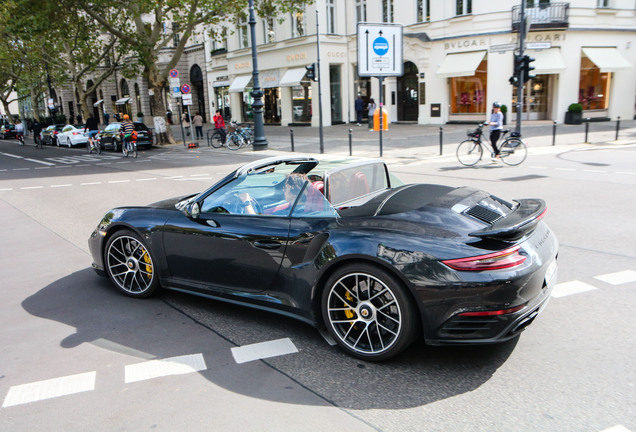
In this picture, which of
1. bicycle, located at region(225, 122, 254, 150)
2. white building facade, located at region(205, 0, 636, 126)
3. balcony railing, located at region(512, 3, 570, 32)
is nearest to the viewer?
bicycle, located at region(225, 122, 254, 150)

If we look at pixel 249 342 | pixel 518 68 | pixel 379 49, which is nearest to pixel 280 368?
pixel 249 342

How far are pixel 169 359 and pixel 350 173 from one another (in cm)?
210

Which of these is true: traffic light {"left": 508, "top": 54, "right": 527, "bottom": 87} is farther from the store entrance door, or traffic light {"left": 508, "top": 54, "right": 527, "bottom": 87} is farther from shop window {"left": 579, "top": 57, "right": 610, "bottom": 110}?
shop window {"left": 579, "top": 57, "right": 610, "bottom": 110}

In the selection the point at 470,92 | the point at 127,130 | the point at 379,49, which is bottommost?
the point at 127,130

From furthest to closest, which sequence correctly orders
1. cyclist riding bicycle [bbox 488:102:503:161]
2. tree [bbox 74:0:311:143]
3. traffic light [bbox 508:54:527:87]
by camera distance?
tree [bbox 74:0:311:143] < traffic light [bbox 508:54:527:87] < cyclist riding bicycle [bbox 488:102:503:161]

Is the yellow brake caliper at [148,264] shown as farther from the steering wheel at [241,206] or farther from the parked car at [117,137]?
the parked car at [117,137]

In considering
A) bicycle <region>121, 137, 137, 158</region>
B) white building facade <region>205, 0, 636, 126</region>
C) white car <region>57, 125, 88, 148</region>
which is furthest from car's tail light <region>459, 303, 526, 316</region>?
white car <region>57, 125, 88, 148</region>

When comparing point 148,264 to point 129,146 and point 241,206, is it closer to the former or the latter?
point 241,206

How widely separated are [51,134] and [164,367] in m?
34.2

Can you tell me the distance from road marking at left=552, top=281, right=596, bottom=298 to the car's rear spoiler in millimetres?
1169

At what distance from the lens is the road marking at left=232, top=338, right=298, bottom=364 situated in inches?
147

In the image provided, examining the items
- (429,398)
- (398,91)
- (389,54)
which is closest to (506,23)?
(398,91)

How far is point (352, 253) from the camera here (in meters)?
3.48

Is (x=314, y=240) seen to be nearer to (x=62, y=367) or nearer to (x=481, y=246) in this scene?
(x=481, y=246)
